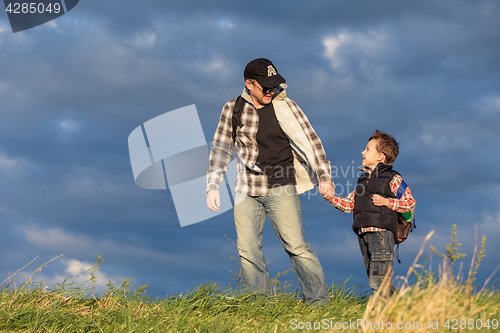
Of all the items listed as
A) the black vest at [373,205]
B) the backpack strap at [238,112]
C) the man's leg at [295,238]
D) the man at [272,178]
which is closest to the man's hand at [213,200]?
the man at [272,178]

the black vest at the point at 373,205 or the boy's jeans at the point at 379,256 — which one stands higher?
the black vest at the point at 373,205

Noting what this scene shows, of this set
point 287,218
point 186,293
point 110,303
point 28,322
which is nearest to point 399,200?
point 287,218

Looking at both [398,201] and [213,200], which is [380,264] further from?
[213,200]

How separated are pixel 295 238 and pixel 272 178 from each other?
0.78 metres

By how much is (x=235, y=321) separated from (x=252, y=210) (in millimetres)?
1366

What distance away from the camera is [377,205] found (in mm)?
5285

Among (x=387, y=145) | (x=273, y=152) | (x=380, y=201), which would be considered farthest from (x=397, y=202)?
(x=273, y=152)

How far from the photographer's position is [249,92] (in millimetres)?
5547

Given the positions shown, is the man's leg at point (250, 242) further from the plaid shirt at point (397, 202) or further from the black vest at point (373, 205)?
the black vest at point (373, 205)

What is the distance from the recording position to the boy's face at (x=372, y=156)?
559 centimetres

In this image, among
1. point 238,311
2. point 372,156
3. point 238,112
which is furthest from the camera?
point 372,156

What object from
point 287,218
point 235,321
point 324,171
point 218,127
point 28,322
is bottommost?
point 235,321

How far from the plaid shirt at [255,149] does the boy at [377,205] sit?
565 millimetres

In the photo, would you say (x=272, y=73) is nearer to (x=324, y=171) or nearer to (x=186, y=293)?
(x=324, y=171)
